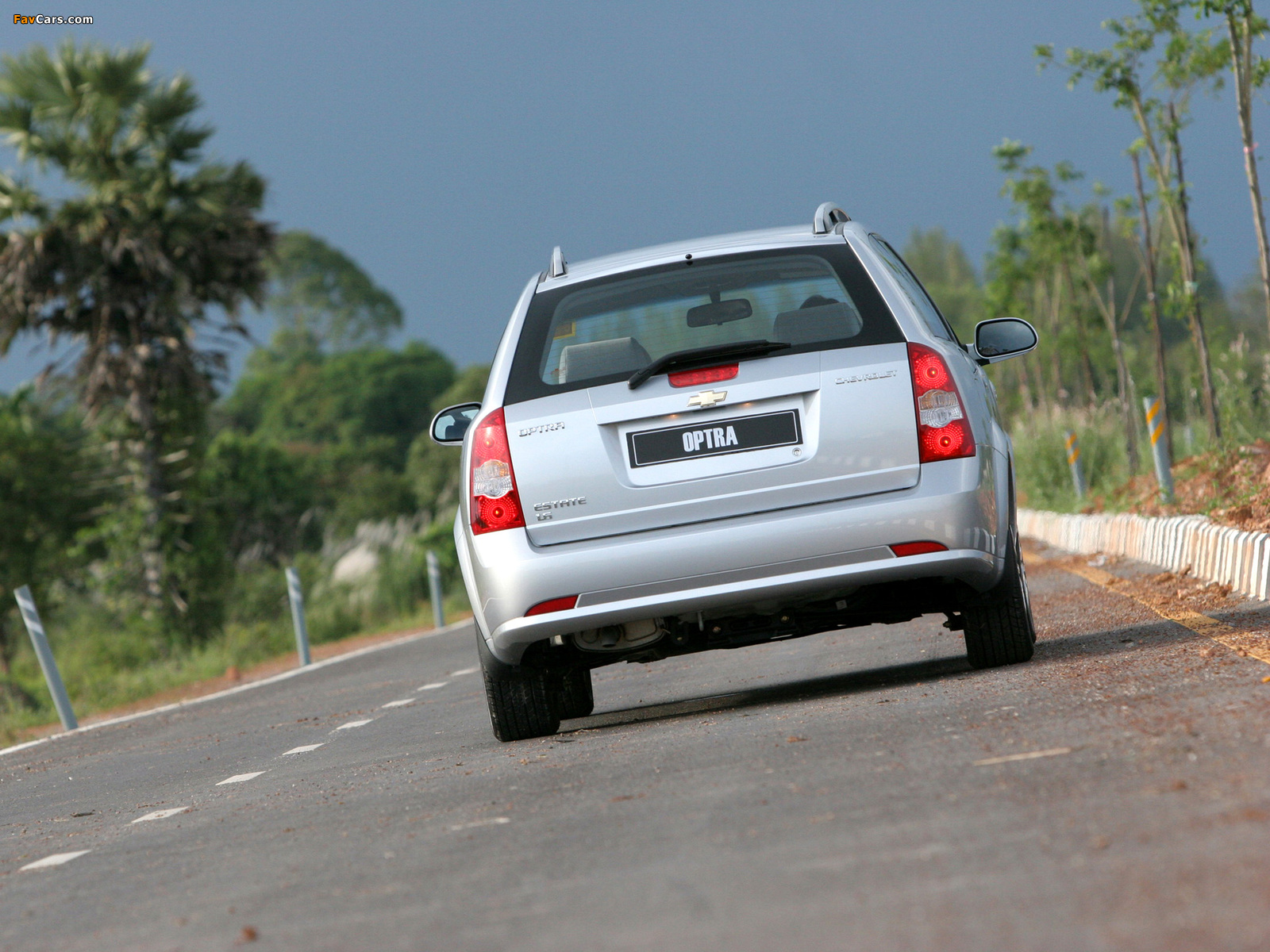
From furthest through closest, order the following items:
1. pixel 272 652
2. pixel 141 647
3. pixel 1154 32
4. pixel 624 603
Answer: pixel 141 647 → pixel 272 652 → pixel 1154 32 → pixel 624 603

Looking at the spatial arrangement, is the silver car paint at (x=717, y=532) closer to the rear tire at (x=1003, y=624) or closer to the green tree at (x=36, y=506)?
the rear tire at (x=1003, y=624)

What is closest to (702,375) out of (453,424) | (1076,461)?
(453,424)

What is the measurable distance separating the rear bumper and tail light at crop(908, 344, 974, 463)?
0.05 metres

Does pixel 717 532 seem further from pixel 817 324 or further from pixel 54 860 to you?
pixel 54 860

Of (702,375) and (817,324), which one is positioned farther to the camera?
(817,324)

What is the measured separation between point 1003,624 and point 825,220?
174 centimetres

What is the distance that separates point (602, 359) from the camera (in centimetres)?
655

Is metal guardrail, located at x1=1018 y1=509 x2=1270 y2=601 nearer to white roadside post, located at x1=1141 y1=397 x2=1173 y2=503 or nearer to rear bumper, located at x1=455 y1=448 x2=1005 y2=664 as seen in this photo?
white roadside post, located at x1=1141 y1=397 x2=1173 y2=503

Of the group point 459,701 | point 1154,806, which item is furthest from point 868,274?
point 459,701

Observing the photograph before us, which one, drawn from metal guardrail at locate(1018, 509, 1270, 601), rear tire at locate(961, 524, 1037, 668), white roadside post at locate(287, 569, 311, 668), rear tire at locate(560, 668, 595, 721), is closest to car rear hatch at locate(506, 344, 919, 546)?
rear tire at locate(961, 524, 1037, 668)

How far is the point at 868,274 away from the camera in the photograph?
262 inches

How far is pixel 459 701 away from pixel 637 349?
13.4 feet

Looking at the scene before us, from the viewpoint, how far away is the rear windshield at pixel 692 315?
6.49 metres

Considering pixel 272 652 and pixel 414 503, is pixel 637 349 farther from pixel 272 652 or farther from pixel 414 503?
pixel 414 503
